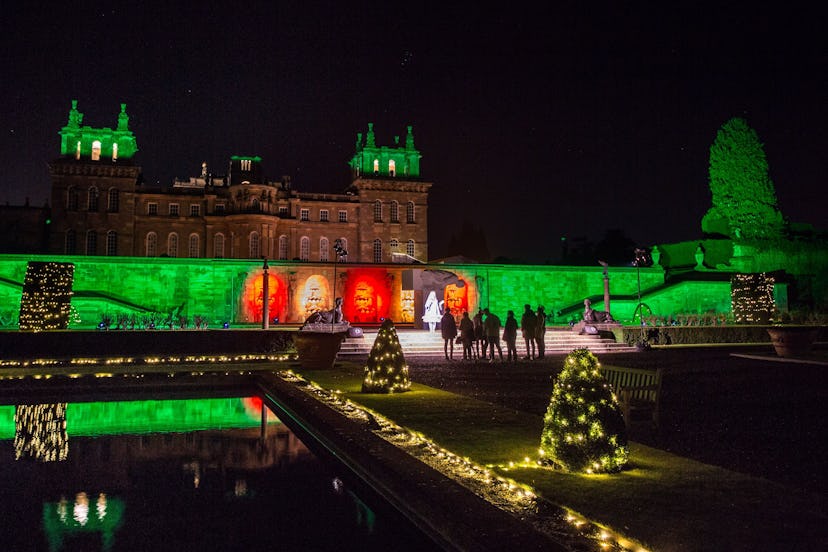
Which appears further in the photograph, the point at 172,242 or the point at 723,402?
the point at 172,242

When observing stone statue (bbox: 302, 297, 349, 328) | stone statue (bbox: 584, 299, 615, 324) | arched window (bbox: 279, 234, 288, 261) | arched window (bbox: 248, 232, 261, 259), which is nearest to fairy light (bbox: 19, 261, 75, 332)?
stone statue (bbox: 302, 297, 349, 328)

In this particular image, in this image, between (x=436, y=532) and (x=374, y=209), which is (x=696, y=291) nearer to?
(x=374, y=209)

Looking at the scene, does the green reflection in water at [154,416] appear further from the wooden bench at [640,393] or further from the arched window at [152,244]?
the arched window at [152,244]

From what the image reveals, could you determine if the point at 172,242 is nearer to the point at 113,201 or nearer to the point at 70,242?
the point at 113,201

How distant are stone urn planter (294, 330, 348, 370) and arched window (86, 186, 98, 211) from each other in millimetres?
38900

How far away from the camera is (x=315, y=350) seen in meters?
15.2

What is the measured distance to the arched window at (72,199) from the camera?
45938 millimetres

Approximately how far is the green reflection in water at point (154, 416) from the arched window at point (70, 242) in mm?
41213

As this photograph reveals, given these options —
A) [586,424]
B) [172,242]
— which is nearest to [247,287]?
[172,242]

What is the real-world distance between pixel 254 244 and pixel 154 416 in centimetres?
3970

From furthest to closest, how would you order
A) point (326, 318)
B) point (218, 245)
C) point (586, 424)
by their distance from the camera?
point (218, 245), point (326, 318), point (586, 424)

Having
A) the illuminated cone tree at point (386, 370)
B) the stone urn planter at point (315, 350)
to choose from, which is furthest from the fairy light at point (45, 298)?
the illuminated cone tree at point (386, 370)

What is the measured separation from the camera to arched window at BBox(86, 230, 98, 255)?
46172mm

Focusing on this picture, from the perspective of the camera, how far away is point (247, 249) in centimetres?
4719
